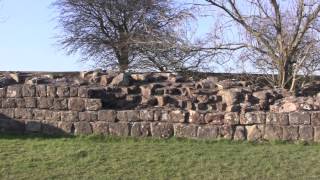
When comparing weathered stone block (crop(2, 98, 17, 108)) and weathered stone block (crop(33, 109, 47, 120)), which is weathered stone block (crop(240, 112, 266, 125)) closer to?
weathered stone block (crop(33, 109, 47, 120))

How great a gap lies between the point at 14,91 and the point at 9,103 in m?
0.25

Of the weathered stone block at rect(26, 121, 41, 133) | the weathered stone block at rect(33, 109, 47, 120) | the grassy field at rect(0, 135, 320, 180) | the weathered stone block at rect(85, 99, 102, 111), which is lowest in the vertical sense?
the grassy field at rect(0, 135, 320, 180)

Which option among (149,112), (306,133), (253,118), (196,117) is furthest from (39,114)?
(306,133)

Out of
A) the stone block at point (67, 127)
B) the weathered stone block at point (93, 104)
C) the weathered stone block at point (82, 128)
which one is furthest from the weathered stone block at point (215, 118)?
the stone block at point (67, 127)

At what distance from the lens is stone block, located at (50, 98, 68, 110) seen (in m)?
11.2

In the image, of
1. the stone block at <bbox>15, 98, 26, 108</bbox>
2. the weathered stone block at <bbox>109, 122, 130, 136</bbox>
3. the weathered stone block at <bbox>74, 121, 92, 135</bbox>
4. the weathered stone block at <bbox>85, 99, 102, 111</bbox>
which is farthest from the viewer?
the stone block at <bbox>15, 98, 26, 108</bbox>

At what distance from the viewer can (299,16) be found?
14.6 meters

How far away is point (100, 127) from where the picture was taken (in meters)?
10.8

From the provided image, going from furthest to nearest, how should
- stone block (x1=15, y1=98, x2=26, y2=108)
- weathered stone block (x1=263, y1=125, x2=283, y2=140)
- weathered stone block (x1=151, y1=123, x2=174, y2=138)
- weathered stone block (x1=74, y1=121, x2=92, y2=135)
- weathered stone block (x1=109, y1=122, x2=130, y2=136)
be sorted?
stone block (x1=15, y1=98, x2=26, y2=108) < weathered stone block (x1=74, y1=121, x2=92, y2=135) < weathered stone block (x1=109, y1=122, x2=130, y2=136) < weathered stone block (x1=151, y1=123, x2=174, y2=138) < weathered stone block (x1=263, y1=125, x2=283, y2=140)

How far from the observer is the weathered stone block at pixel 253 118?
33.5ft

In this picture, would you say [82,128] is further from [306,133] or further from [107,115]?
[306,133]

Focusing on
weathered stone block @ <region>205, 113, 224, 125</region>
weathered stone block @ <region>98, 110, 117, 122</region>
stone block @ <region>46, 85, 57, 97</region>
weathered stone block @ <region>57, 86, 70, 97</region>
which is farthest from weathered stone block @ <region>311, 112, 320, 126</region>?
stone block @ <region>46, 85, 57, 97</region>

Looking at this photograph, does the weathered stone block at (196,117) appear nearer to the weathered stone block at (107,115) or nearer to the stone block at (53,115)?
the weathered stone block at (107,115)

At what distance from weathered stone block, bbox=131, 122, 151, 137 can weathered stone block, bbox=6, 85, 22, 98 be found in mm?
2495
